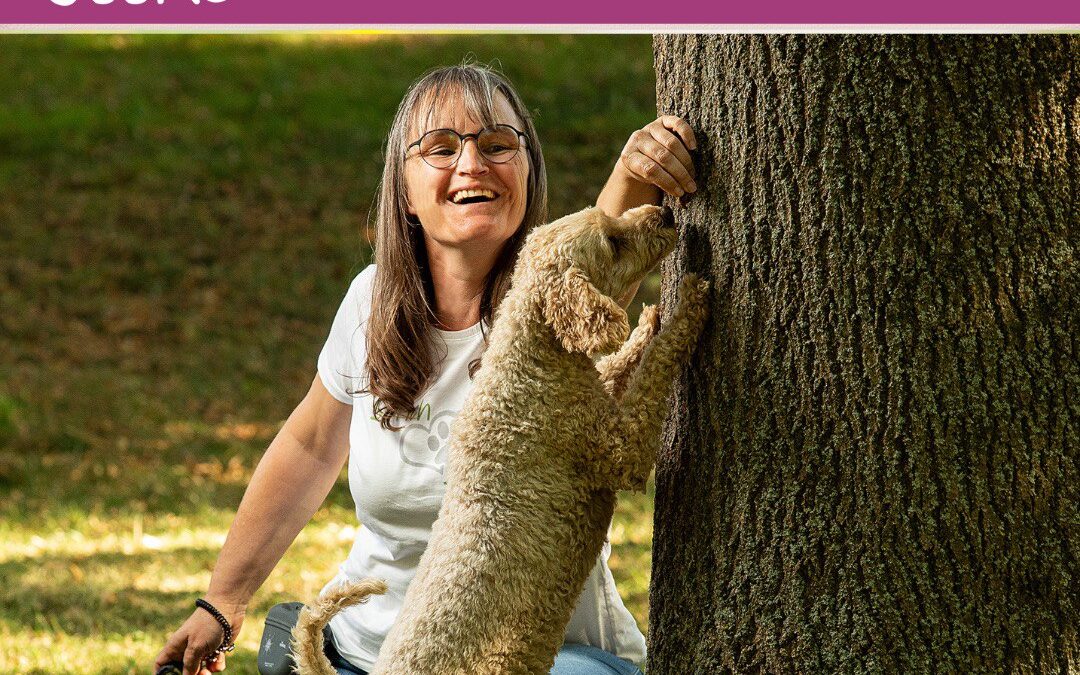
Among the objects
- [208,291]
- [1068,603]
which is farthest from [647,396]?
[208,291]

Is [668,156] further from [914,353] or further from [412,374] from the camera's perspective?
[412,374]

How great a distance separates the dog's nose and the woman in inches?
22.2

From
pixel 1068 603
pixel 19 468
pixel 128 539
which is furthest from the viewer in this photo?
pixel 19 468

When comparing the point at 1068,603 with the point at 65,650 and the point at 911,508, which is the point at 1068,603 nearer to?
the point at 911,508

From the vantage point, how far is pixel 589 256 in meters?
2.26

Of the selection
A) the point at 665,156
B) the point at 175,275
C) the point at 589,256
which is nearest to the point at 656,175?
the point at 665,156

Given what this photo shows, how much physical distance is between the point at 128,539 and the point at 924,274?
481 centimetres

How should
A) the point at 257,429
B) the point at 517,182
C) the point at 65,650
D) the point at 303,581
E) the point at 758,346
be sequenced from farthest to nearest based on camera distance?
1. the point at 257,429
2. the point at 303,581
3. the point at 65,650
4. the point at 517,182
5. the point at 758,346

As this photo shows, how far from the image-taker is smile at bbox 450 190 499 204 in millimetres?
2759

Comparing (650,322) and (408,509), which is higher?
(650,322)

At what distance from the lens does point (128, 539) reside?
5816 mm

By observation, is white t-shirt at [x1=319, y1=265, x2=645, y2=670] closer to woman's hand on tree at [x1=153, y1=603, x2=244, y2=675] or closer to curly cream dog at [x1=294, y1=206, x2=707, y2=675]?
woman's hand on tree at [x1=153, y1=603, x2=244, y2=675]

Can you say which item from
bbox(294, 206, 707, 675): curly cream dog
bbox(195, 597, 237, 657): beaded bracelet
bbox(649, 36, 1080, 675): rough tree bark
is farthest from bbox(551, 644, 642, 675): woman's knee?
bbox(195, 597, 237, 657): beaded bracelet

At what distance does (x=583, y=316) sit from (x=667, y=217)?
33cm
